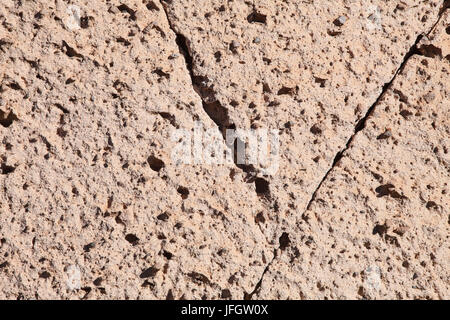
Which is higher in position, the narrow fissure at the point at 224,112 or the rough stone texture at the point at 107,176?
the narrow fissure at the point at 224,112

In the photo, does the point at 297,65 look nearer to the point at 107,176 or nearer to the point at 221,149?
the point at 221,149

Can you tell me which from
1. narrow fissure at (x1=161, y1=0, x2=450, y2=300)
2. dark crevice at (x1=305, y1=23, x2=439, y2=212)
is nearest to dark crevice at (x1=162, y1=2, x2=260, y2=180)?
narrow fissure at (x1=161, y1=0, x2=450, y2=300)

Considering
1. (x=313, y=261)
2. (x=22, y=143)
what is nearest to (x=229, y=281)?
(x=313, y=261)

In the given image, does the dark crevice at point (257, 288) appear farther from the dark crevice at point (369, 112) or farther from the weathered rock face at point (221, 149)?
the dark crevice at point (369, 112)

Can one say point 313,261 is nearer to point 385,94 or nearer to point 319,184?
point 319,184

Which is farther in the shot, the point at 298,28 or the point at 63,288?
the point at 298,28

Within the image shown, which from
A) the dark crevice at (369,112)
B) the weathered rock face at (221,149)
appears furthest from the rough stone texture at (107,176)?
the dark crevice at (369,112)

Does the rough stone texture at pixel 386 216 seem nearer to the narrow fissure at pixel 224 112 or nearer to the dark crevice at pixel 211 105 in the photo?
the narrow fissure at pixel 224 112

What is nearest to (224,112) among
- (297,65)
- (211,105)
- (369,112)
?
(211,105)
